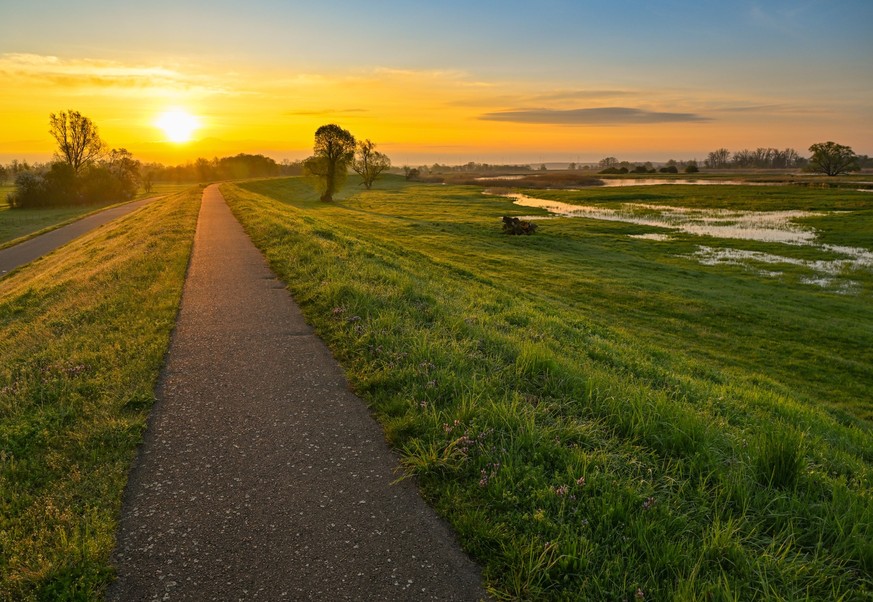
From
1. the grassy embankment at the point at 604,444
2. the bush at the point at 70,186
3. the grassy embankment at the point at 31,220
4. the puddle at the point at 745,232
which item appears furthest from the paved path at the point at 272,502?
the bush at the point at 70,186

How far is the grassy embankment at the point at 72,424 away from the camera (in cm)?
380

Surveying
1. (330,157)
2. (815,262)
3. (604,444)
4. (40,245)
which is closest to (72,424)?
(604,444)

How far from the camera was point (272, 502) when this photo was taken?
4574mm

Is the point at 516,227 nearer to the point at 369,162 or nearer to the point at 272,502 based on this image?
the point at 272,502

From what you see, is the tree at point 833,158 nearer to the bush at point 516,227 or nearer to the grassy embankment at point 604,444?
the bush at point 516,227

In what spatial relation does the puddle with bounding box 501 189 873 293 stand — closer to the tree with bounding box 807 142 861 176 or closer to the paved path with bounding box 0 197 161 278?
the paved path with bounding box 0 197 161 278

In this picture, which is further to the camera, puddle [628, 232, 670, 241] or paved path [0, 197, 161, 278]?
puddle [628, 232, 670, 241]

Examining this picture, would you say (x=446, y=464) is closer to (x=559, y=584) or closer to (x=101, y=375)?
(x=559, y=584)

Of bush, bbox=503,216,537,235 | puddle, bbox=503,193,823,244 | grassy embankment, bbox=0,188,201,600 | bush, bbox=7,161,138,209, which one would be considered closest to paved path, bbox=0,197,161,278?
grassy embankment, bbox=0,188,201,600

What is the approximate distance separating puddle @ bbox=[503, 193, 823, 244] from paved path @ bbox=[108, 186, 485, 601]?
46075 millimetres

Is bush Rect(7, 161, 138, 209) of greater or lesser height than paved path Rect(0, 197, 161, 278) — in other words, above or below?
above

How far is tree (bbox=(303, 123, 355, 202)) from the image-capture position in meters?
64.5

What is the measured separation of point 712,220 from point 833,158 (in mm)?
99666

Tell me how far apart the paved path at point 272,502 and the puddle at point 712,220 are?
46075 millimetres
